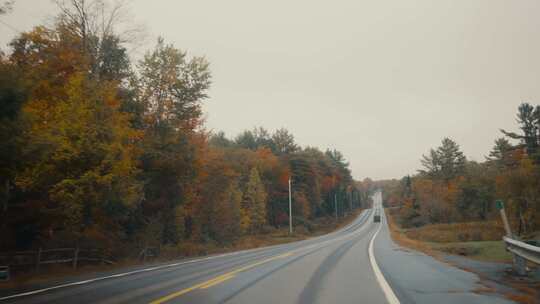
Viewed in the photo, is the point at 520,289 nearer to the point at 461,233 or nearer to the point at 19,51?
the point at 19,51

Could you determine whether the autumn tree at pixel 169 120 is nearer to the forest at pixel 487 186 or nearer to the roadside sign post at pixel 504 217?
the roadside sign post at pixel 504 217

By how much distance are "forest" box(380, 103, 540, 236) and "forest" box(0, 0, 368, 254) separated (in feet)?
113

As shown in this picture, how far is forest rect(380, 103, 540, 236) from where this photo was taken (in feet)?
149

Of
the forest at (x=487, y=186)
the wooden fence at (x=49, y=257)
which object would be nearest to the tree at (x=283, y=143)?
the forest at (x=487, y=186)

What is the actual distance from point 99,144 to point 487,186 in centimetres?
7785

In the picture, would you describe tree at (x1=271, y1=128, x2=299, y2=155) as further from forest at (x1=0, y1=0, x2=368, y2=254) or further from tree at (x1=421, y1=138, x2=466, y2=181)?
forest at (x1=0, y1=0, x2=368, y2=254)

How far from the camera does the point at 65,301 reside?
24.2ft

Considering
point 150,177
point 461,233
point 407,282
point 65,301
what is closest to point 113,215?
point 150,177

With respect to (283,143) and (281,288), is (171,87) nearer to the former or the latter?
(281,288)

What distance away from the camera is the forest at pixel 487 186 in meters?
45.3

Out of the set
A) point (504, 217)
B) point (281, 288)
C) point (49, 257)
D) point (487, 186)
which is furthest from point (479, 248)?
point (487, 186)

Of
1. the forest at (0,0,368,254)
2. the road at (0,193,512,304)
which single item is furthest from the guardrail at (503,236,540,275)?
the forest at (0,0,368,254)

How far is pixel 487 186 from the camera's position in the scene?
2965 inches

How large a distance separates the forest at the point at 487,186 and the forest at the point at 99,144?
34.4 m
